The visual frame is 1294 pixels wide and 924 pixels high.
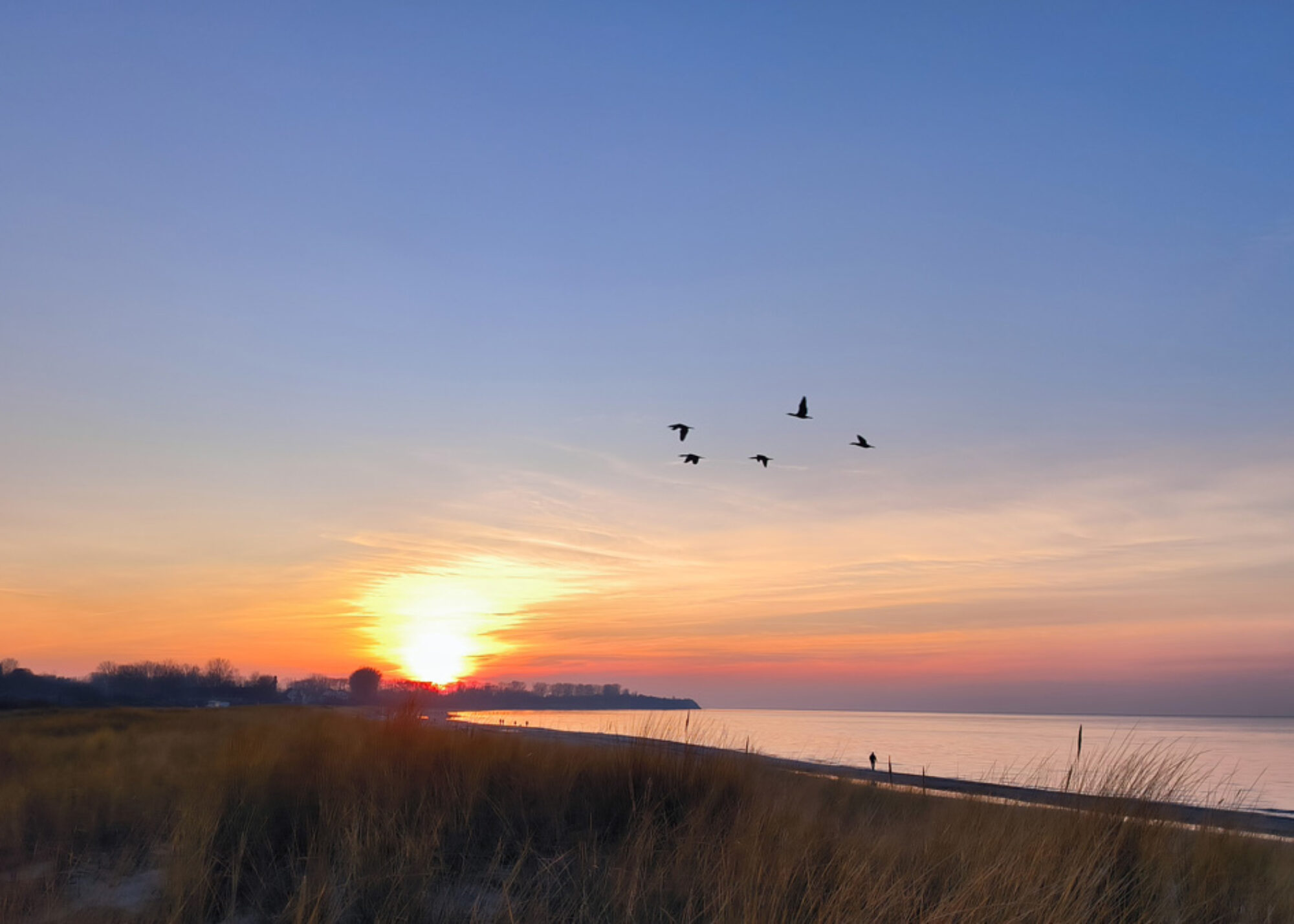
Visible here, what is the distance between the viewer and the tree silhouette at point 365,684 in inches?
5448

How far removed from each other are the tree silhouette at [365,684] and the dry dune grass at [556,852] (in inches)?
5334

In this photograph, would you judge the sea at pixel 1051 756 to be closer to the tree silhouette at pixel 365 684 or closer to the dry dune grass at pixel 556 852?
the dry dune grass at pixel 556 852

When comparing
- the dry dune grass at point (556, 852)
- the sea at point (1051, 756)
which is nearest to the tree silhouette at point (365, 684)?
the sea at point (1051, 756)

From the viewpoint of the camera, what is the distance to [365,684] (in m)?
143

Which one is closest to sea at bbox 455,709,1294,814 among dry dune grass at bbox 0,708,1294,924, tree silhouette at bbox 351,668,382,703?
dry dune grass at bbox 0,708,1294,924

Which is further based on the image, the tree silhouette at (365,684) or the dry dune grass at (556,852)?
the tree silhouette at (365,684)

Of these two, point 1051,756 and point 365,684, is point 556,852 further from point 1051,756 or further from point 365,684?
point 365,684

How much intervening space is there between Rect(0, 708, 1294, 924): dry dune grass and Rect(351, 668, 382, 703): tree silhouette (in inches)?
5334

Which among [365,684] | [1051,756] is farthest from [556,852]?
[365,684]

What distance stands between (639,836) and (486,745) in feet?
15.5

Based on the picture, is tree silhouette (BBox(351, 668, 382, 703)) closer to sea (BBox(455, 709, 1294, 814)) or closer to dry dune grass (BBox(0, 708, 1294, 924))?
sea (BBox(455, 709, 1294, 814))

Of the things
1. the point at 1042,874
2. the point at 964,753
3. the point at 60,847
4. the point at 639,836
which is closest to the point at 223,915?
the point at 60,847

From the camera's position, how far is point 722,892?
18.5ft

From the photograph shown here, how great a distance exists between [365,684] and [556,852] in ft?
482
